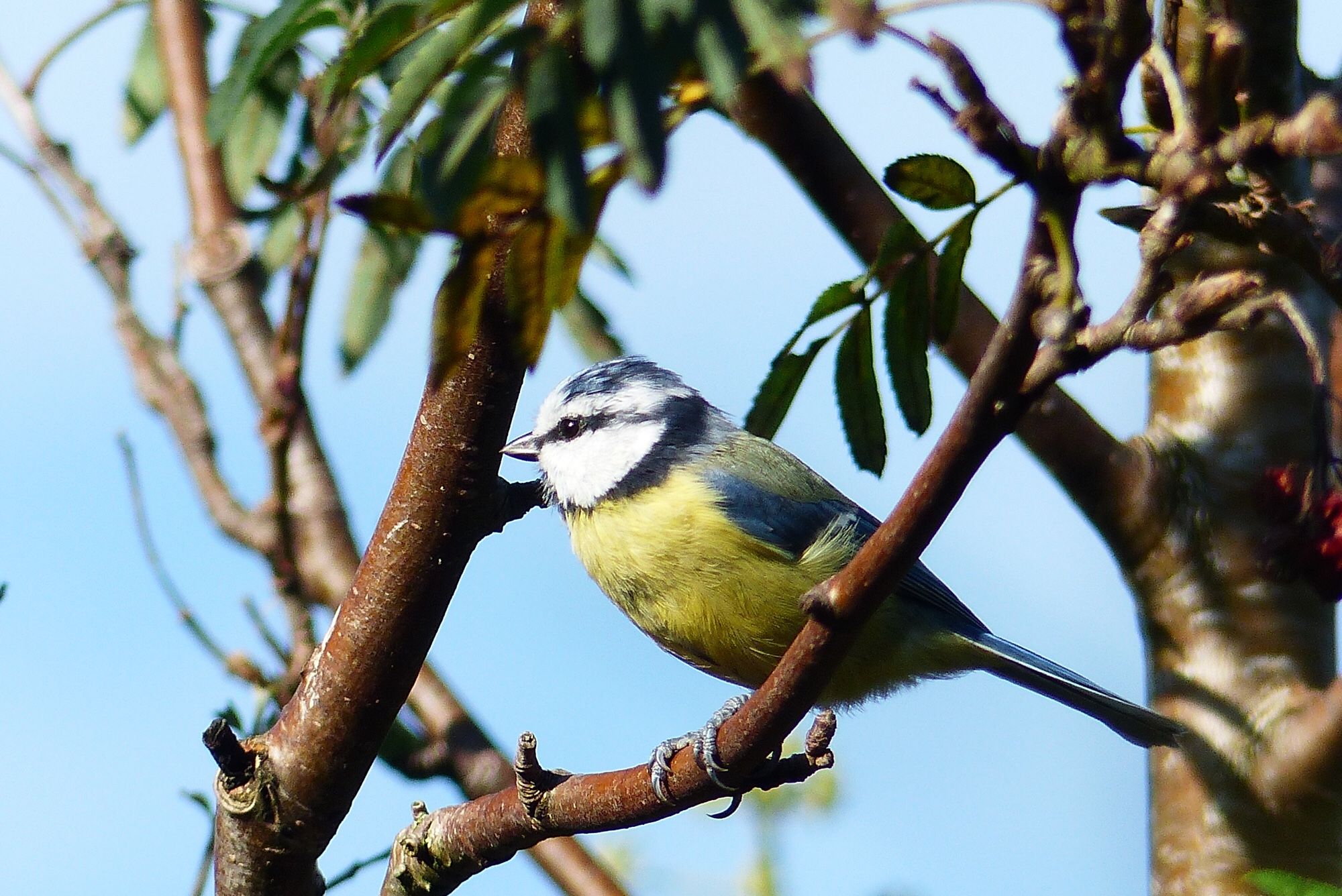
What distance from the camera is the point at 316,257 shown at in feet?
6.65

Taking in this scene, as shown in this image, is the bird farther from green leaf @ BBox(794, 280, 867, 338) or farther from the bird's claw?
green leaf @ BBox(794, 280, 867, 338)

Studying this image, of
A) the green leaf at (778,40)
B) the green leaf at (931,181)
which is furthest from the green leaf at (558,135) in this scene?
the green leaf at (931,181)

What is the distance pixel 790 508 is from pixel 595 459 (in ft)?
1.56

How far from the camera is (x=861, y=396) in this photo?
5.48 ft

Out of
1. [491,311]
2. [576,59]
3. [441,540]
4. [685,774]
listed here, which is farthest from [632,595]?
[576,59]

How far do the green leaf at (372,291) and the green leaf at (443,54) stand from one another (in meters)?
1.38

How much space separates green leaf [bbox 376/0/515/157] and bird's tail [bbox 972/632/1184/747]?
2075 mm

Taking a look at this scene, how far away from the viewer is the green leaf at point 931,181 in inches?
52.4

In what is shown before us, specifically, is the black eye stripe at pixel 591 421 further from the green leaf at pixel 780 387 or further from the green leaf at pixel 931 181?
the green leaf at pixel 931 181

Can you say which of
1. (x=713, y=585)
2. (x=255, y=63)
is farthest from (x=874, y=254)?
(x=255, y=63)

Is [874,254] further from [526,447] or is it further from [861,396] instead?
[526,447]

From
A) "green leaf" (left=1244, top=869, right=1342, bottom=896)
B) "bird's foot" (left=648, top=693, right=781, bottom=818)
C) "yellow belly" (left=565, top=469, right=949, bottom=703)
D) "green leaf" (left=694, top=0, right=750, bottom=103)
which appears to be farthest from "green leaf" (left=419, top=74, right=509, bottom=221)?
"yellow belly" (left=565, top=469, right=949, bottom=703)

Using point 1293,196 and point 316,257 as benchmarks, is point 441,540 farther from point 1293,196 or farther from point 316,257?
point 1293,196

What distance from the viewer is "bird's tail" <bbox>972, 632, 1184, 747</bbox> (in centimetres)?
272
